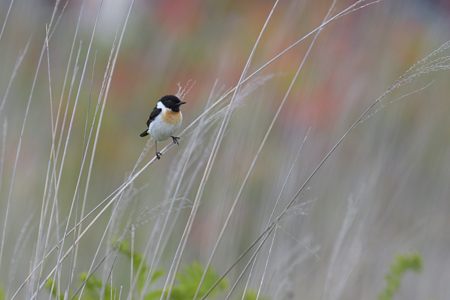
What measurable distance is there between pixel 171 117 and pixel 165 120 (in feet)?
0.11

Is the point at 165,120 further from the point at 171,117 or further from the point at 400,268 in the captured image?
the point at 400,268

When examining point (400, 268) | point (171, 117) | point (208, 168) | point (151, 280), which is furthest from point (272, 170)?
point (208, 168)

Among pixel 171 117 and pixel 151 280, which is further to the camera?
pixel 171 117

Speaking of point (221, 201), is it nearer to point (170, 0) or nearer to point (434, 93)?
point (434, 93)

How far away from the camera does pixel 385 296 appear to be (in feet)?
10.1

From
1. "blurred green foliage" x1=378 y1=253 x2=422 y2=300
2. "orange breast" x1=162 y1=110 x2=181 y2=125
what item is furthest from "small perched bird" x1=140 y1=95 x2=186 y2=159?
"blurred green foliage" x1=378 y1=253 x2=422 y2=300

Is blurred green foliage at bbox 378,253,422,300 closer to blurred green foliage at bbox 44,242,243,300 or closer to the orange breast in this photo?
blurred green foliage at bbox 44,242,243,300

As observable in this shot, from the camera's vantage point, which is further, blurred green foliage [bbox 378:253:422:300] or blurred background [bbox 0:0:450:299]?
blurred background [bbox 0:0:450:299]

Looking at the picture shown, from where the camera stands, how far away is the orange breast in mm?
3297

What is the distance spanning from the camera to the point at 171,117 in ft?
10.9

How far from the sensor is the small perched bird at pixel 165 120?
3246mm

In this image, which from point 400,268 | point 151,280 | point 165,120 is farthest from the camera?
point 165,120

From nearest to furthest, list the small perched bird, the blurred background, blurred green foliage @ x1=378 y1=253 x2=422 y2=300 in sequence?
blurred green foliage @ x1=378 y1=253 x2=422 y2=300
the small perched bird
the blurred background

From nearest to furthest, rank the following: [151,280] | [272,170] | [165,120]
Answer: [151,280]
[165,120]
[272,170]
